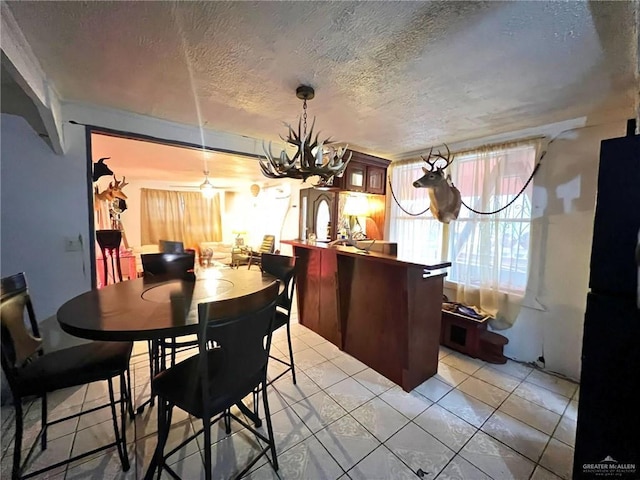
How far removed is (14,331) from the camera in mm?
1354

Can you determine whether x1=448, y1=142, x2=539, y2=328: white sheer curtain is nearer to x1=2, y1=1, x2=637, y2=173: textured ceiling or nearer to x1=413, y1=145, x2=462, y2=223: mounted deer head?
x1=413, y1=145, x2=462, y2=223: mounted deer head

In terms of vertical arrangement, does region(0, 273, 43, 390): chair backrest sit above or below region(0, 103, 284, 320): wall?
below

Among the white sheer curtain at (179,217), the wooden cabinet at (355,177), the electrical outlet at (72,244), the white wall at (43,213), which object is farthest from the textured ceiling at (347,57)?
the white sheer curtain at (179,217)

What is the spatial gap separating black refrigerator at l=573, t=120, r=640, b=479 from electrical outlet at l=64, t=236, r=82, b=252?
3525 mm

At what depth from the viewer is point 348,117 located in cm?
253

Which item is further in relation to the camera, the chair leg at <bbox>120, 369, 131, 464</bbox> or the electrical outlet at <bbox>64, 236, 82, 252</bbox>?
the electrical outlet at <bbox>64, 236, 82, 252</bbox>

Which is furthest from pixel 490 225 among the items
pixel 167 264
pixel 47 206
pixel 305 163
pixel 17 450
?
pixel 47 206

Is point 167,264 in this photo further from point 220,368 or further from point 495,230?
point 495,230

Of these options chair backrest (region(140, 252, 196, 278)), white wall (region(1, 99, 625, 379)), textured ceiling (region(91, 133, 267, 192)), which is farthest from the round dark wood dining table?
textured ceiling (region(91, 133, 267, 192))

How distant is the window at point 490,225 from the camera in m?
2.74

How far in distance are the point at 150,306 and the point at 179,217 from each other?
718 centimetres

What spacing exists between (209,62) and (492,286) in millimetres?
3241

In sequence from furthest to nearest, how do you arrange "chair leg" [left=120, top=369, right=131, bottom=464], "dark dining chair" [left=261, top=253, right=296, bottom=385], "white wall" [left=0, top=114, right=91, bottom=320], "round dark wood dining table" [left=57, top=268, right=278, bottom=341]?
"dark dining chair" [left=261, top=253, right=296, bottom=385] → "white wall" [left=0, top=114, right=91, bottom=320] → "chair leg" [left=120, top=369, right=131, bottom=464] → "round dark wood dining table" [left=57, top=268, right=278, bottom=341]

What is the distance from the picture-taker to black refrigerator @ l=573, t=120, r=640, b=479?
112 centimetres
